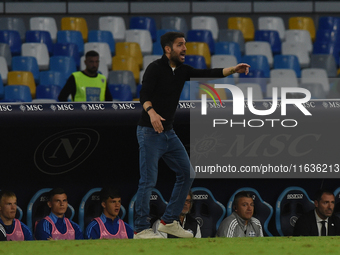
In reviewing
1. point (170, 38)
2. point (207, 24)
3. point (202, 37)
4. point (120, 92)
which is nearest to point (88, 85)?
point (120, 92)

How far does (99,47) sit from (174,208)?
18.2 ft

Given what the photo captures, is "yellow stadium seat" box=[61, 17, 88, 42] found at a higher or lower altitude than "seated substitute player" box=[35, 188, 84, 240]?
higher

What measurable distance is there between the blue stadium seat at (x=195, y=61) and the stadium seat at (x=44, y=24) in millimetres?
2609

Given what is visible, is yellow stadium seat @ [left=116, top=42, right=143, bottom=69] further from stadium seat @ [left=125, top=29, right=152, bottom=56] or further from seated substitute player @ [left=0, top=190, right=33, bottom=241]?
seated substitute player @ [left=0, top=190, right=33, bottom=241]

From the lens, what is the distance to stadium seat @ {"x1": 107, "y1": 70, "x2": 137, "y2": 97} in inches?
342

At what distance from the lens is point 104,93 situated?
22.4ft

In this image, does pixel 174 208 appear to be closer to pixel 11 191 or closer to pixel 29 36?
pixel 11 191

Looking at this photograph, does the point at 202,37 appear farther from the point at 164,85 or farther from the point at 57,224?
the point at 164,85

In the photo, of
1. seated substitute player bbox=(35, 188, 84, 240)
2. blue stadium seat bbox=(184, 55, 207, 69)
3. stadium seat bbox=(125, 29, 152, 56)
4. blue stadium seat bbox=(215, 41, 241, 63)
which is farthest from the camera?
stadium seat bbox=(125, 29, 152, 56)

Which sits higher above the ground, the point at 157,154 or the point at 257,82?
the point at 257,82

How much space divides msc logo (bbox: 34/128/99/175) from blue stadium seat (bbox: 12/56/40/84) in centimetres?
328

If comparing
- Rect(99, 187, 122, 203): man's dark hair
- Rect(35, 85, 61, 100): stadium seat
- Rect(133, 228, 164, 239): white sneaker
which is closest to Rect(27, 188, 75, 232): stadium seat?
Rect(99, 187, 122, 203): man's dark hair

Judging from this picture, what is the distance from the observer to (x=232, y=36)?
34.2 feet

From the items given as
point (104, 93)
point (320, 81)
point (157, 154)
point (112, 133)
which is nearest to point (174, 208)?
point (157, 154)
